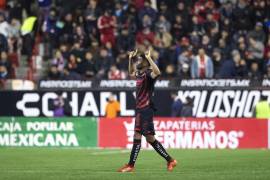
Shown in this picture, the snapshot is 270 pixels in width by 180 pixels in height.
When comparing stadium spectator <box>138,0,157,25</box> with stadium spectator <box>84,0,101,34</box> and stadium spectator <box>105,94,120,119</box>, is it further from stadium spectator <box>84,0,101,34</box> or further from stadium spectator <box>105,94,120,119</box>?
stadium spectator <box>105,94,120,119</box>

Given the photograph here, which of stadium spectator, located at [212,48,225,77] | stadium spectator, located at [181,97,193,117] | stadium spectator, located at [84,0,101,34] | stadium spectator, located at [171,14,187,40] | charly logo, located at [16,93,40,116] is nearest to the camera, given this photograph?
stadium spectator, located at [181,97,193,117]

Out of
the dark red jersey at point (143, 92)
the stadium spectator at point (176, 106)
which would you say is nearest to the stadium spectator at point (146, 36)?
the stadium spectator at point (176, 106)

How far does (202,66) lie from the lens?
95.4 ft

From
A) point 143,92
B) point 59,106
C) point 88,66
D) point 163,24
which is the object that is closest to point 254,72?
point 163,24

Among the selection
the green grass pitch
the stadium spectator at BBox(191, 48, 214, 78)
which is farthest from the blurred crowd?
the green grass pitch

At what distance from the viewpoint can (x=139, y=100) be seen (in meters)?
16.1

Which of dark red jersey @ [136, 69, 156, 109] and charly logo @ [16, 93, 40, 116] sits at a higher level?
dark red jersey @ [136, 69, 156, 109]

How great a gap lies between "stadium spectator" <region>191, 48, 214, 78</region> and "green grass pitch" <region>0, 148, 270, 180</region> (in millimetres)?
7158

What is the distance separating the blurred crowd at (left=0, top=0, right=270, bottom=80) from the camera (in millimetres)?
29422

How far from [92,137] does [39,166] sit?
32.8ft

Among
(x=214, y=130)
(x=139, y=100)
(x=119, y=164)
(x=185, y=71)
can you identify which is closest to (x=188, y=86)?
(x=185, y=71)

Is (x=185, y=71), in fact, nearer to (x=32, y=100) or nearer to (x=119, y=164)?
(x=32, y=100)

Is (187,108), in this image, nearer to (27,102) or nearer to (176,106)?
(176,106)

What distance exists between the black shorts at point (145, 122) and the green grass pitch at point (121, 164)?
77 cm
